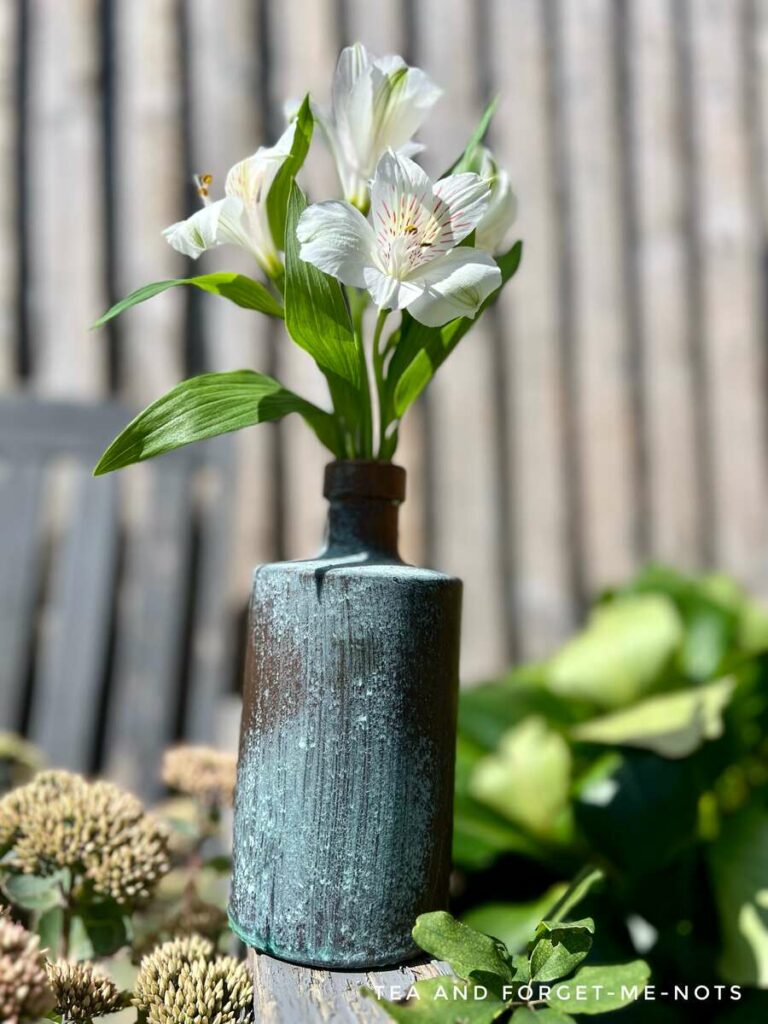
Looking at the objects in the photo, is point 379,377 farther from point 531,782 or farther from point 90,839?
point 531,782

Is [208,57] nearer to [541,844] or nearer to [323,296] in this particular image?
[323,296]

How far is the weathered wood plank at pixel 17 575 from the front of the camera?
1.22 m

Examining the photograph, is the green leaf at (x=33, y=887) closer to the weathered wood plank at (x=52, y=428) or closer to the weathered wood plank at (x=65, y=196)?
the weathered wood plank at (x=52, y=428)

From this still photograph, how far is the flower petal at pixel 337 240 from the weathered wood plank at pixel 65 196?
98 cm

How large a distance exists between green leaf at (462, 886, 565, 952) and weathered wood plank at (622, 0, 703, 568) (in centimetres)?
87

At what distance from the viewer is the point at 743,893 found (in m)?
0.75

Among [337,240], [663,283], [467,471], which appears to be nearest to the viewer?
[337,240]

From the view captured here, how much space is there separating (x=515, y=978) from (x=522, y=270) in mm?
1269

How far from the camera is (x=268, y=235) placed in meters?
0.52

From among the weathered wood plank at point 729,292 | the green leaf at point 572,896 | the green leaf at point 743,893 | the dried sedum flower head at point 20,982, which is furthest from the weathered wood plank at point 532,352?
the dried sedum flower head at point 20,982

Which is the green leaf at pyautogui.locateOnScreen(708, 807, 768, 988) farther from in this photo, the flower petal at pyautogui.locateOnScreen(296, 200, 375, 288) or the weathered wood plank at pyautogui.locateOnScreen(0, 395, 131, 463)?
the weathered wood plank at pyautogui.locateOnScreen(0, 395, 131, 463)

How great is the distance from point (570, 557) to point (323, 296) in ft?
3.71

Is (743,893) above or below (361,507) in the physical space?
below

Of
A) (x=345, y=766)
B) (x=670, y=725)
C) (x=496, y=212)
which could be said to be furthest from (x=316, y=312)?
(x=670, y=725)
